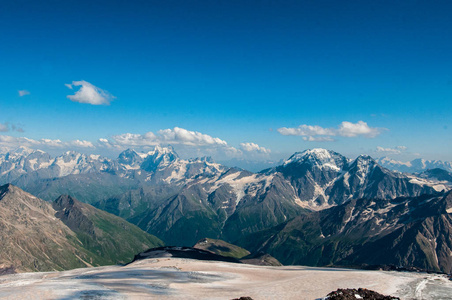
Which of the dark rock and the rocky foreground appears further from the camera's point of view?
the rocky foreground

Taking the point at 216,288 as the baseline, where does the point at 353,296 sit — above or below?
above

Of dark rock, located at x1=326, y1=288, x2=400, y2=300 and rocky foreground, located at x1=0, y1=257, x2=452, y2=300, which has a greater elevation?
dark rock, located at x1=326, y1=288, x2=400, y2=300

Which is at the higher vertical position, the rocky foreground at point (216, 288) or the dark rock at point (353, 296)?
the dark rock at point (353, 296)

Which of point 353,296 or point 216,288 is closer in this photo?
point 353,296

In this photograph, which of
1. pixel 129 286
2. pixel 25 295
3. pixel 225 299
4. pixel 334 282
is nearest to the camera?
pixel 25 295

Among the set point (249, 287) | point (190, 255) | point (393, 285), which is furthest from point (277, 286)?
point (190, 255)

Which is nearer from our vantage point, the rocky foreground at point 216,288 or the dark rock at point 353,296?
the dark rock at point 353,296

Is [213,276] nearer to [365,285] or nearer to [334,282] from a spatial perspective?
[334,282]

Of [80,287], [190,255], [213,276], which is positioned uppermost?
[80,287]

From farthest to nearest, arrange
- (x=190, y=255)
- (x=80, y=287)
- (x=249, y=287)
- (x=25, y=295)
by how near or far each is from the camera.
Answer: (x=190, y=255), (x=249, y=287), (x=80, y=287), (x=25, y=295)

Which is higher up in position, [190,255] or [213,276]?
[213,276]

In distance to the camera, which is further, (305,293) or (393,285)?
(393,285)
